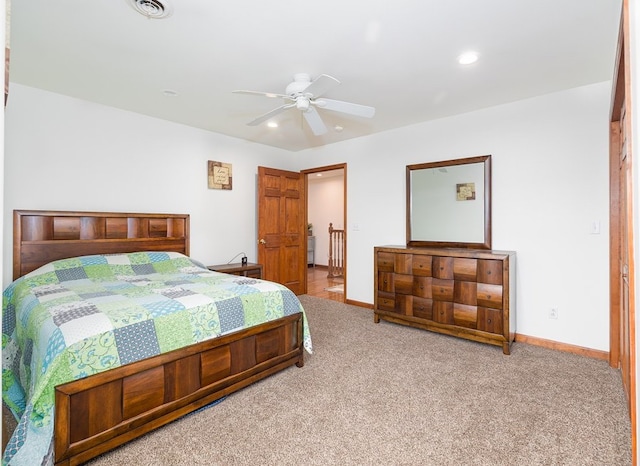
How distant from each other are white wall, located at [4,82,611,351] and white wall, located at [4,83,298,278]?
0.04 ft

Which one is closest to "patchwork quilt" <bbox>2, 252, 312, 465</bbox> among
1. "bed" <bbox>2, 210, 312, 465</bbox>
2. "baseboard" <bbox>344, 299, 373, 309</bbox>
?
"bed" <bbox>2, 210, 312, 465</bbox>

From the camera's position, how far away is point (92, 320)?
6.22ft

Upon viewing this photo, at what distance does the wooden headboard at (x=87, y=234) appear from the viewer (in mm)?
3170

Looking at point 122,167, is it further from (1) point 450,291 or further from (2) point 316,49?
(1) point 450,291

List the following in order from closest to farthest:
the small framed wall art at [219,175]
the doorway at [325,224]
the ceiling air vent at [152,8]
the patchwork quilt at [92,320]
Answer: the patchwork quilt at [92,320] < the ceiling air vent at [152,8] < the small framed wall art at [219,175] < the doorway at [325,224]

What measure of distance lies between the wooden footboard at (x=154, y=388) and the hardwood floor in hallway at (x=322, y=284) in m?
2.78

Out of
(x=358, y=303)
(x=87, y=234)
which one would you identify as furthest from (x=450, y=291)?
(x=87, y=234)

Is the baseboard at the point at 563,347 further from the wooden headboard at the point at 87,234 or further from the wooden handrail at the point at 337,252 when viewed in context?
the wooden handrail at the point at 337,252

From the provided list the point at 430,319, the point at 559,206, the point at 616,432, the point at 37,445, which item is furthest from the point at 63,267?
the point at 559,206

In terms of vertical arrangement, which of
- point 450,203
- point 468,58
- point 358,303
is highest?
point 468,58

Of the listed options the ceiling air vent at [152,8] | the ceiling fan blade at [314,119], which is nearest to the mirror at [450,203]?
the ceiling fan blade at [314,119]

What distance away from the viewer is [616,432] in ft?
6.57

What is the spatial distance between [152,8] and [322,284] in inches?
205

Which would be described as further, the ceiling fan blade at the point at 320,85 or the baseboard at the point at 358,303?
the baseboard at the point at 358,303
